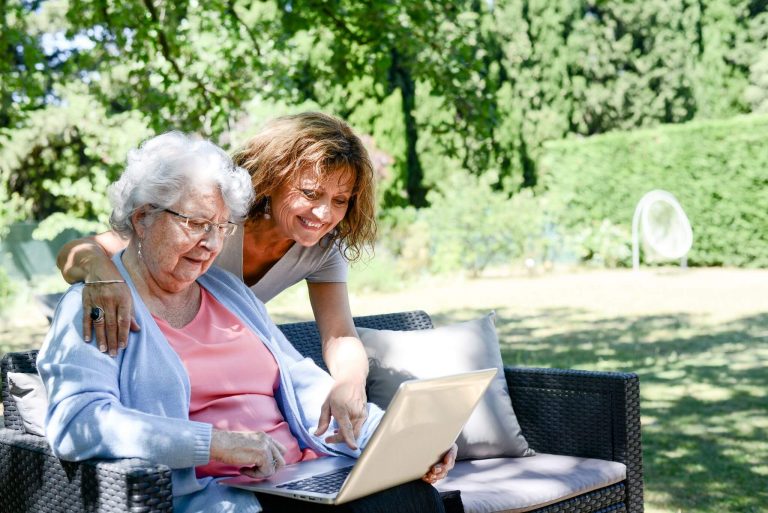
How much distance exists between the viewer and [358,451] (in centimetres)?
218

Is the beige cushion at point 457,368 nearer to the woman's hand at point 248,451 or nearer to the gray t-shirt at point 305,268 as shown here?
the gray t-shirt at point 305,268

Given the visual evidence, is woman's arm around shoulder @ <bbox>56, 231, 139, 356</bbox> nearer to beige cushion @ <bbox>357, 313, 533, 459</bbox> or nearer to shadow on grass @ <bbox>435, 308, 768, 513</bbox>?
beige cushion @ <bbox>357, 313, 533, 459</bbox>

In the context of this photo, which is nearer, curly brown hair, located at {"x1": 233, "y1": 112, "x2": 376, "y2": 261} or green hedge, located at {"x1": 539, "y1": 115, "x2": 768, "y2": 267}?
curly brown hair, located at {"x1": 233, "y1": 112, "x2": 376, "y2": 261}

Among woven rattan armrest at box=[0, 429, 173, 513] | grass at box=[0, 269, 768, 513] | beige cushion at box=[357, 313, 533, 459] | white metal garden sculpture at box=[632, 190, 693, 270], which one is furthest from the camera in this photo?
white metal garden sculpture at box=[632, 190, 693, 270]

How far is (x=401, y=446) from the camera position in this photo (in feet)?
5.75

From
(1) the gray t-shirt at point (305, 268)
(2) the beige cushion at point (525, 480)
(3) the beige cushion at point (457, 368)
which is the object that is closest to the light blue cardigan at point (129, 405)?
(1) the gray t-shirt at point (305, 268)

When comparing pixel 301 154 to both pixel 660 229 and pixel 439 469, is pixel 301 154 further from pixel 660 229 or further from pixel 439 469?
pixel 660 229

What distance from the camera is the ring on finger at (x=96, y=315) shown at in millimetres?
1829

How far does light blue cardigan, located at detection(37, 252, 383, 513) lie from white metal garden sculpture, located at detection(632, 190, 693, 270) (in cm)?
1201

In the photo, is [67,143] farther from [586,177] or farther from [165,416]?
[165,416]

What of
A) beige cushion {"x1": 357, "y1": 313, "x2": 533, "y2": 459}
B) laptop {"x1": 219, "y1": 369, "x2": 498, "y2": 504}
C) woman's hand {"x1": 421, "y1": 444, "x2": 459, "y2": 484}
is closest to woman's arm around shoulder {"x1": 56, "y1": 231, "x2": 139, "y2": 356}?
laptop {"x1": 219, "y1": 369, "x2": 498, "y2": 504}

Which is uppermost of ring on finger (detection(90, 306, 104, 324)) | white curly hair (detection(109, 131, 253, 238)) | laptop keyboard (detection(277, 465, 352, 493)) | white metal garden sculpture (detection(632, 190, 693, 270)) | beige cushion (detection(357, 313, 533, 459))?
white curly hair (detection(109, 131, 253, 238))

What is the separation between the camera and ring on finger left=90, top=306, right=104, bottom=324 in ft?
6.00

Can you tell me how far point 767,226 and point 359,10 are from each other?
370 inches
